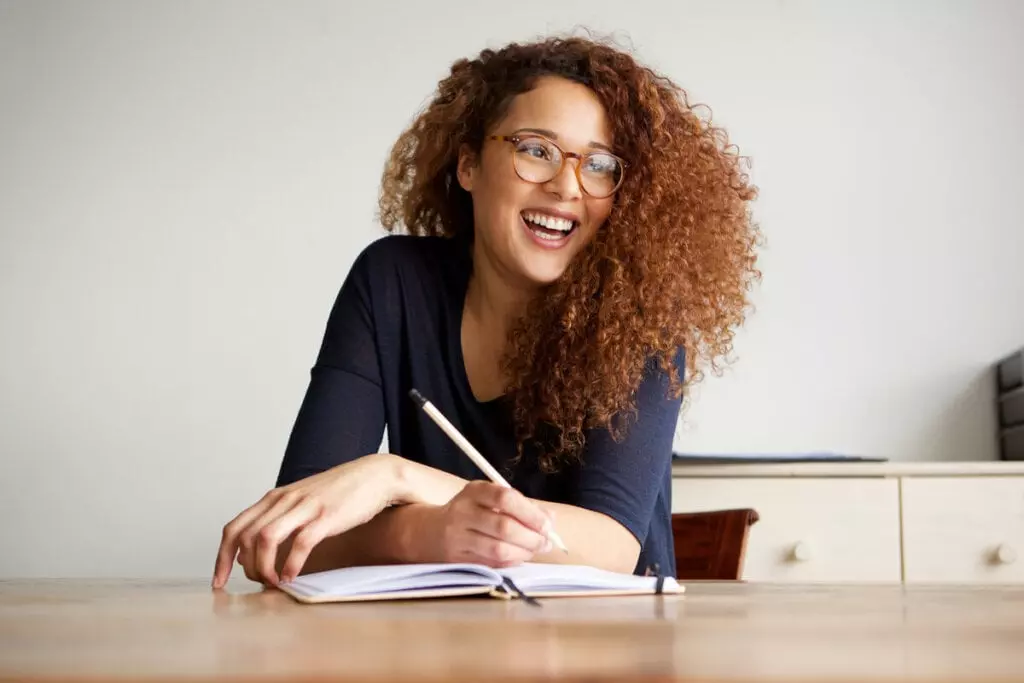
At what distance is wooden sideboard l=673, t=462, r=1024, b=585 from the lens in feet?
6.94

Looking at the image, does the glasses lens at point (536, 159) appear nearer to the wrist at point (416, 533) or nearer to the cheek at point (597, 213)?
the cheek at point (597, 213)

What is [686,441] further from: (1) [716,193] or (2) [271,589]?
(2) [271,589]

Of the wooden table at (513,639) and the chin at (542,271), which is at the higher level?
the chin at (542,271)

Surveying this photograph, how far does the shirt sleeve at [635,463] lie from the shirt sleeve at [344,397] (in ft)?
1.01

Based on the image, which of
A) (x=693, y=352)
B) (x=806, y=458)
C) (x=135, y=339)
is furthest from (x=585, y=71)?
(x=135, y=339)

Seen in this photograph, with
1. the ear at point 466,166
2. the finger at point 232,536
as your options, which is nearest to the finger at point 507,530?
the finger at point 232,536

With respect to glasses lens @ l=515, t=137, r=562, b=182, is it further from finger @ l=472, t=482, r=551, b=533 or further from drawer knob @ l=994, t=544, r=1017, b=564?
drawer knob @ l=994, t=544, r=1017, b=564

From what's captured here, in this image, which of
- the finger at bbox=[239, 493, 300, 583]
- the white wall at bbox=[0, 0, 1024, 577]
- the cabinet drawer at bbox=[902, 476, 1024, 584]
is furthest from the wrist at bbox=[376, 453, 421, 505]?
the white wall at bbox=[0, 0, 1024, 577]

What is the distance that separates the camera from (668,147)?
163 centimetres

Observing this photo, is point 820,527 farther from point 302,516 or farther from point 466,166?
point 302,516

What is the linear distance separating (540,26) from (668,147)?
57.1 inches

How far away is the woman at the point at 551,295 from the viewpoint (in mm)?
1459

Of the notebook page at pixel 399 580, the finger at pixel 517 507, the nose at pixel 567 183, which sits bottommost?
the notebook page at pixel 399 580

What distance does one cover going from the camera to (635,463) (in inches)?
52.6
